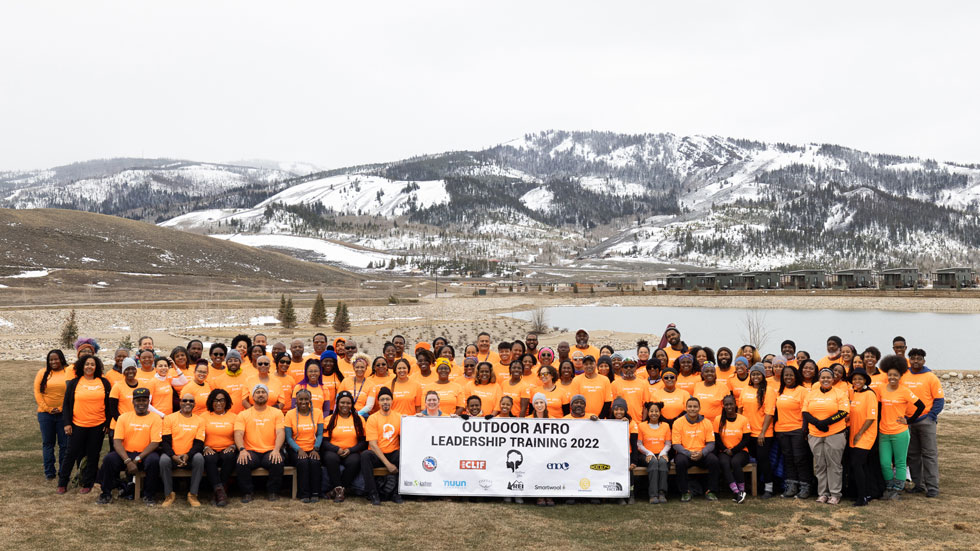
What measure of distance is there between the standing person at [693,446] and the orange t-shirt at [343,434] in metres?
3.96

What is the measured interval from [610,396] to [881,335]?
45066mm

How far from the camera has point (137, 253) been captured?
4619 inches

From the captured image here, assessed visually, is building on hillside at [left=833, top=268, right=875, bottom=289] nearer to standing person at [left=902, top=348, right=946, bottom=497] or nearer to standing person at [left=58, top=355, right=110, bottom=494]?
standing person at [left=902, top=348, right=946, bottom=497]

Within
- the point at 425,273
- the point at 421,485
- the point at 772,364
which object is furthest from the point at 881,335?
the point at 425,273

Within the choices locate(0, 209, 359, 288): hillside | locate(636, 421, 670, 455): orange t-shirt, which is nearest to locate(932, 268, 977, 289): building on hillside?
locate(0, 209, 359, 288): hillside

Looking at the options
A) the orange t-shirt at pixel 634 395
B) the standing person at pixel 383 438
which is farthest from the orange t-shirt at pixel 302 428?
the orange t-shirt at pixel 634 395

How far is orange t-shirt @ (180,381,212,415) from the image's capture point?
9.08m

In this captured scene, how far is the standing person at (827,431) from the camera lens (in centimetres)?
885

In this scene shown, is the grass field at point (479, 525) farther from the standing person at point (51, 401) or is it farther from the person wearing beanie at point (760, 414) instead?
the person wearing beanie at point (760, 414)

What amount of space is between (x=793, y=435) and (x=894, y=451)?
50.6 inches

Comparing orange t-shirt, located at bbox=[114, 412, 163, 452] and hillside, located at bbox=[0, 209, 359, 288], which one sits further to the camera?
hillside, located at bbox=[0, 209, 359, 288]

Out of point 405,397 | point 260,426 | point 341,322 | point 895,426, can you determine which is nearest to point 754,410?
point 895,426

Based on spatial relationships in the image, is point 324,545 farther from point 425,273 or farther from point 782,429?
point 425,273

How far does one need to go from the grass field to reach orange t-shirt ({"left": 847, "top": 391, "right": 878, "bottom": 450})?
2.44 feet
